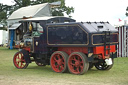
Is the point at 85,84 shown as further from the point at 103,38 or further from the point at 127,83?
the point at 103,38

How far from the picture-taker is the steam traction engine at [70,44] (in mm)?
10594

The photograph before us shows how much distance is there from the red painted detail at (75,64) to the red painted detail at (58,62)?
42 cm

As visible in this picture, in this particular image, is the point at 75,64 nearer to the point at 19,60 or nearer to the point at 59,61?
the point at 59,61

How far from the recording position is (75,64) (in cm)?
1085

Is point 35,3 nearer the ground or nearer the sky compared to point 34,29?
nearer the sky

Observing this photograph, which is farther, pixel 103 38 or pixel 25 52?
pixel 25 52

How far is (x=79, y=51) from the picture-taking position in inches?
435

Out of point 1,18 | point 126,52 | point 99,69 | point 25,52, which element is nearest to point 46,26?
point 25,52

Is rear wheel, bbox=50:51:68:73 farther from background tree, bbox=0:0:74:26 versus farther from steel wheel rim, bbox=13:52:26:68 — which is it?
background tree, bbox=0:0:74:26

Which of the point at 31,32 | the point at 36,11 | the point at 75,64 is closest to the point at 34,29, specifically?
the point at 31,32

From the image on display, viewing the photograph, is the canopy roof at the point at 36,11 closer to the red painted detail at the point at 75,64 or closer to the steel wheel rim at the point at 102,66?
the steel wheel rim at the point at 102,66

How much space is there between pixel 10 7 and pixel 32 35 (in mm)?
35519

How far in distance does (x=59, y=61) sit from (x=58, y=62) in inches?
2.3

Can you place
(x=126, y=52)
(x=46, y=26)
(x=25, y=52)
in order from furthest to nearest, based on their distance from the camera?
(x=126, y=52) < (x=25, y=52) < (x=46, y=26)
